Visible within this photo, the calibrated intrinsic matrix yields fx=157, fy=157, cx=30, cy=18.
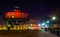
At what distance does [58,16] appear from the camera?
6406 cm

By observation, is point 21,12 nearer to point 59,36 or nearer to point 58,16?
point 58,16

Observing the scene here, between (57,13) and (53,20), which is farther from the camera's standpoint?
(57,13)

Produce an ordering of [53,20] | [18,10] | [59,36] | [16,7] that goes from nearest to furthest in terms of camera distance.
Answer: [59,36], [53,20], [16,7], [18,10]

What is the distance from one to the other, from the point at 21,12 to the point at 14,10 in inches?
202

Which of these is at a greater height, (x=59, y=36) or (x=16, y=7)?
(x=16, y=7)

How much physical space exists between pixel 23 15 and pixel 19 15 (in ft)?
5.68

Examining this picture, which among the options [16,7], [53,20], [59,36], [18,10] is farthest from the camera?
[18,10]

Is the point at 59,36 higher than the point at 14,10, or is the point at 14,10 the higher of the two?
the point at 14,10

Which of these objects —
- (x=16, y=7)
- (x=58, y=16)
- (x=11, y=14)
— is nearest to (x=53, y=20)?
(x=58, y=16)

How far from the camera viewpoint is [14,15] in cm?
6800

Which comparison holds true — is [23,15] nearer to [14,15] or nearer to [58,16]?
[14,15]

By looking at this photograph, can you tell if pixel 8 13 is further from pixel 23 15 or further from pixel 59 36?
pixel 59 36

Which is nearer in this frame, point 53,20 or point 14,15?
point 53,20

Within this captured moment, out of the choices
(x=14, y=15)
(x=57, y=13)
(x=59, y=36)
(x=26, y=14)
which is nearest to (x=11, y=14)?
(x=14, y=15)
